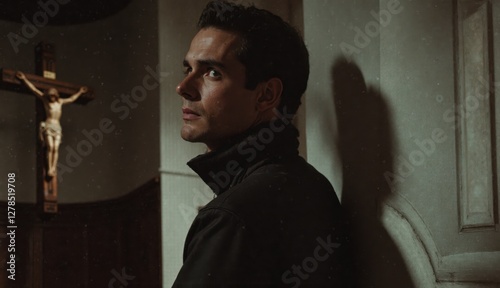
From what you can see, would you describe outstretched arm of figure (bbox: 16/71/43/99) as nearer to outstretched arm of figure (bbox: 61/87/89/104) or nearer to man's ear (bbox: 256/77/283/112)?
outstretched arm of figure (bbox: 61/87/89/104)

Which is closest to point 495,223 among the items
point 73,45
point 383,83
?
point 383,83

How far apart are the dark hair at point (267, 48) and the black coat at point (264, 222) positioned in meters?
0.11

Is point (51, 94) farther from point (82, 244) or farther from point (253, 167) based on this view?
point (253, 167)

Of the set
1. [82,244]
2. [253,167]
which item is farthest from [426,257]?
[82,244]

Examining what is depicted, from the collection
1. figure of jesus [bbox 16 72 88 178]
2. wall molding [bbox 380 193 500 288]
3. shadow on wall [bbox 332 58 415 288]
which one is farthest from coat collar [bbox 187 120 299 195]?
figure of jesus [bbox 16 72 88 178]

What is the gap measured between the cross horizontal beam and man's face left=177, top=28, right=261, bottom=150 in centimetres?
286

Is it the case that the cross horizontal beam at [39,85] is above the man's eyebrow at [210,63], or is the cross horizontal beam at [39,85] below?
above

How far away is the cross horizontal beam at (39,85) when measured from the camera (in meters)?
3.73

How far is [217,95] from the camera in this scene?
1192mm

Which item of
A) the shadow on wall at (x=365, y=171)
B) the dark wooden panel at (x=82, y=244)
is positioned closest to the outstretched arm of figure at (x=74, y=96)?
the dark wooden panel at (x=82, y=244)

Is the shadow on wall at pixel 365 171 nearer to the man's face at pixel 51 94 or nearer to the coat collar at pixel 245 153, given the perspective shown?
the coat collar at pixel 245 153

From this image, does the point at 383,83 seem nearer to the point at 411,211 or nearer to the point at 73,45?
the point at 411,211

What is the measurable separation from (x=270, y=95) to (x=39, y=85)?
305cm

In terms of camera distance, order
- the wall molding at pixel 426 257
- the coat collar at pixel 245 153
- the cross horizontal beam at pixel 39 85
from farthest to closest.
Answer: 1. the cross horizontal beam at pixel 39 85
2. the coat collar at pixel 245 153
3. the wall molding at pixel 426 257
